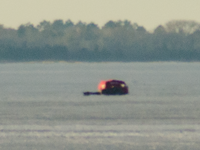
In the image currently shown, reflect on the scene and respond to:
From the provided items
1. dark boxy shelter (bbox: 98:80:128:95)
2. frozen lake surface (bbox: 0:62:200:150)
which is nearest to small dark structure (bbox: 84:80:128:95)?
dark boxy shelter (bbox: 98:80:128:95)

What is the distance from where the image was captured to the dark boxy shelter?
104 ft

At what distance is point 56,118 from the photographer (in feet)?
61.8

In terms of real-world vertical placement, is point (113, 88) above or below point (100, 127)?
below

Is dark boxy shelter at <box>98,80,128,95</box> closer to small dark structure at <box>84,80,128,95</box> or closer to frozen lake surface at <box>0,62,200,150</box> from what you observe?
small dark structure at <box>84,80,128,95</box>

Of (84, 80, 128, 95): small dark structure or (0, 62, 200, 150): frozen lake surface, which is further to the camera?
(84, 80, 128, 95): small dark structure

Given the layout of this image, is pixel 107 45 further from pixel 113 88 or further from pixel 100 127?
pixel 100 127

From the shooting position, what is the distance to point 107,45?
18838cm

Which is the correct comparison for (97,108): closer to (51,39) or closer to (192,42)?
(192,42)

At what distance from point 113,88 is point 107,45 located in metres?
157

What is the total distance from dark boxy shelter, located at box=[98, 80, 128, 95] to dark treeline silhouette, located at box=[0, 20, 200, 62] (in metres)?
144

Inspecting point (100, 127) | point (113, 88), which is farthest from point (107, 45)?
point (100, 127)

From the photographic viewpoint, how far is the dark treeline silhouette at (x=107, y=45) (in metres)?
177

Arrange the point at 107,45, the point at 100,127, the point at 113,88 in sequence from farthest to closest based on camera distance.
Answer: the point at 107,45, the point at 113,88, the point at 100,127

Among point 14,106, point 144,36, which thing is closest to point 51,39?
point 144,36
